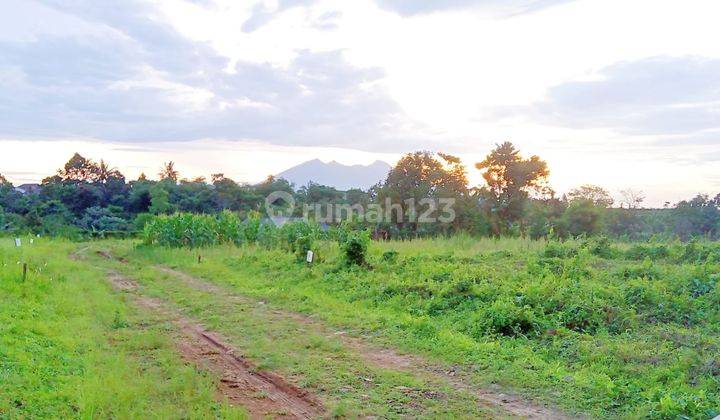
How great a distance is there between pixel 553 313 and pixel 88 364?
5559 millimetres

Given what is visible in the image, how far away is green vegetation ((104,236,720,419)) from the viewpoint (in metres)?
4.85

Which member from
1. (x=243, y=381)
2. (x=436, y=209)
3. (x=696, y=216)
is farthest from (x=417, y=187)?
(x=243, y=381)

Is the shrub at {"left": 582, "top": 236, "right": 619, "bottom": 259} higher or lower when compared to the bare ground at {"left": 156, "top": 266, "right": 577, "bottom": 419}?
higher

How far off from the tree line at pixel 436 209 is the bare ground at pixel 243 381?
9.20 m

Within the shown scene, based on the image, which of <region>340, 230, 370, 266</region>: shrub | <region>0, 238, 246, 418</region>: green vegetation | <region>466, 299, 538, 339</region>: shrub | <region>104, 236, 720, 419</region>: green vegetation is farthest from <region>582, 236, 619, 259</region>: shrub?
<region>0, 238, 246, 418</region>: green vegetation

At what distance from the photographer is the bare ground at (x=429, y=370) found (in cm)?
442

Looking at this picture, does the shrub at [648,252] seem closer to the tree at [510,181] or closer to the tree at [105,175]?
the tree at [510,181]

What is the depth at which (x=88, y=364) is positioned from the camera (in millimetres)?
5469

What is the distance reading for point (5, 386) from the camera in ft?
15.3

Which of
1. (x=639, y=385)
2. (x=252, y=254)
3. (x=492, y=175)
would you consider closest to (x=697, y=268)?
(x=639, y=385)

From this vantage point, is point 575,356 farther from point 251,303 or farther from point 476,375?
point 251,303

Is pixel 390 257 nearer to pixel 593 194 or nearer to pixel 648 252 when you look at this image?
pixel 648 252

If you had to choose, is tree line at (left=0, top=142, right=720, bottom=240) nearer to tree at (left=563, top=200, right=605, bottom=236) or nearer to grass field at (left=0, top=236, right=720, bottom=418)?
tree at (left=563, top=200, right=605, bottom=236)

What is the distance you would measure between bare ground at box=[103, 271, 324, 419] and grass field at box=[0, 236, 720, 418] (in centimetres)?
11
